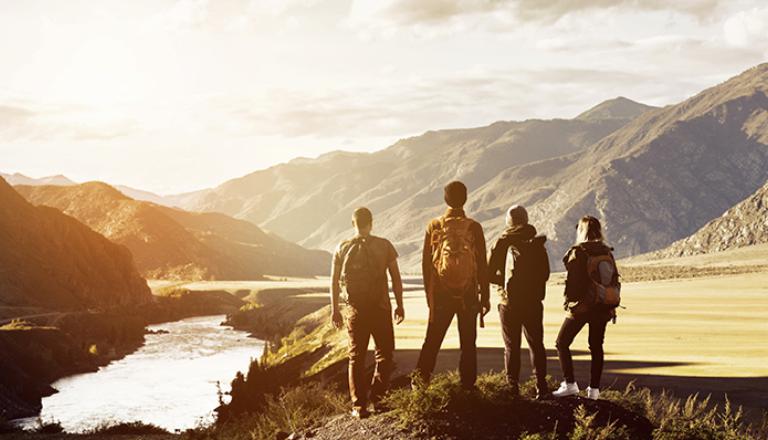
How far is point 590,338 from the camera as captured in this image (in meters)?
10.7

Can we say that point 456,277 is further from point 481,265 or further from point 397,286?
point 397,286

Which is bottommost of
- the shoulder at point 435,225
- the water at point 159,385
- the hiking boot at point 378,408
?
the water at point 159,385

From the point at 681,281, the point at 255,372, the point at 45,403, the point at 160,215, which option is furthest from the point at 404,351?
the point at 160,215

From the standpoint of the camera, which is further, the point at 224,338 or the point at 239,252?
the point at 239,252

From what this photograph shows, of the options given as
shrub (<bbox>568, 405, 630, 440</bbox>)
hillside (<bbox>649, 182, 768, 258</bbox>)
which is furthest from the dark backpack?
hillside (<bbox>649, 182, 768, 258</bbox>)

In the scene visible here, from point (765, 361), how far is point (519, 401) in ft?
37.1

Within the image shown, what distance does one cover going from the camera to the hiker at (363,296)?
10383mm

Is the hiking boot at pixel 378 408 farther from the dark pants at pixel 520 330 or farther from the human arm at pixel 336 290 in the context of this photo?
the dark pants at pixel 520 330

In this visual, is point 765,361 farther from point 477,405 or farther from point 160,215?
point 160,215

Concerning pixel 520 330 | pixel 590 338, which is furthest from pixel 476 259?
pixel 590 338

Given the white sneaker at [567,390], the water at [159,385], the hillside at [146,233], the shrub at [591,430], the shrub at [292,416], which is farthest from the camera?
the hillside at [146,233]

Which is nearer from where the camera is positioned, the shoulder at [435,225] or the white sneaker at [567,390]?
the shoulder at [435,225]

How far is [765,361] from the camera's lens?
18938 millimetres

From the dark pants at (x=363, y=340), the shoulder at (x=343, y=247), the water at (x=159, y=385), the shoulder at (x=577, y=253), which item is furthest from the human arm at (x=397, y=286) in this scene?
the water at (x=159, y=385)
